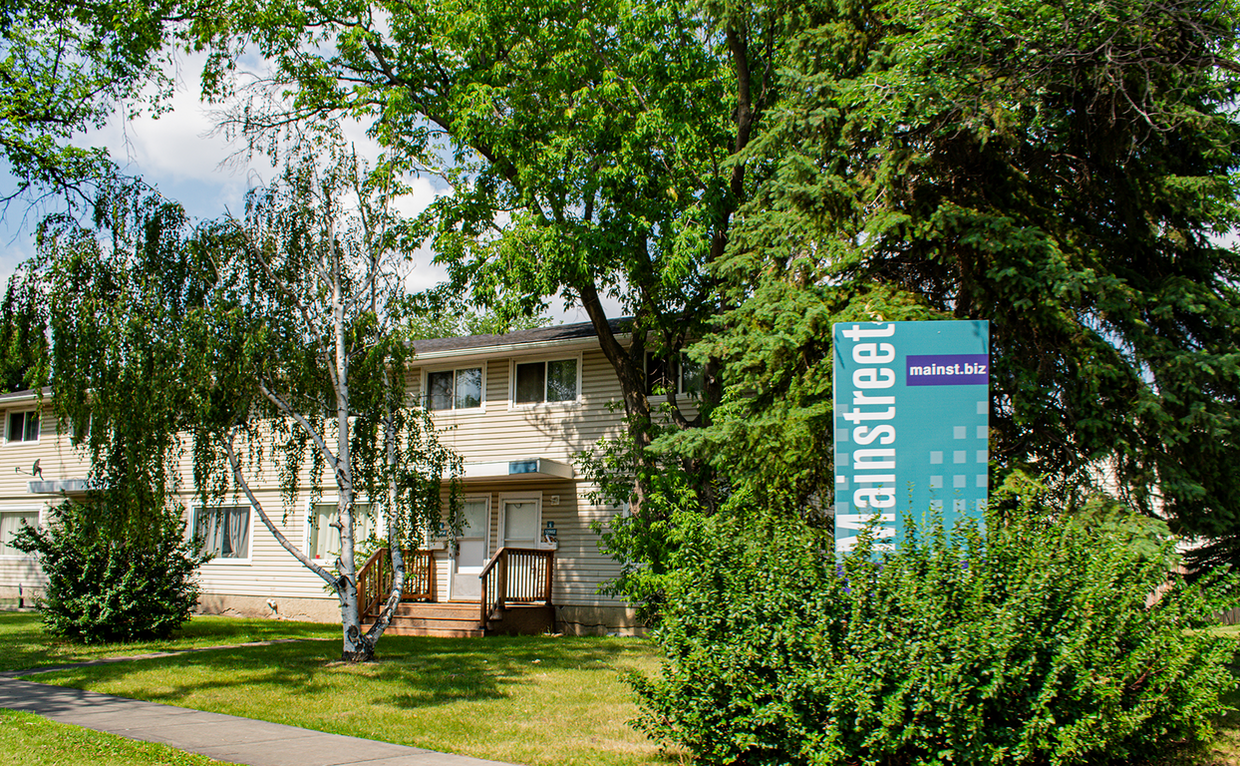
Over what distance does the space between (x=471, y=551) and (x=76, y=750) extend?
11.9m

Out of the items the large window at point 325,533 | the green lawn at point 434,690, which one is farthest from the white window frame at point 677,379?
the large window at point 325,533

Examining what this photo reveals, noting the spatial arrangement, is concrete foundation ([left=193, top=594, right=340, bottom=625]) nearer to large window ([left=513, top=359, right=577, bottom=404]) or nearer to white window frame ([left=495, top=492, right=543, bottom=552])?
white window frame ([left=495, top=492, right=543, bottom=552])

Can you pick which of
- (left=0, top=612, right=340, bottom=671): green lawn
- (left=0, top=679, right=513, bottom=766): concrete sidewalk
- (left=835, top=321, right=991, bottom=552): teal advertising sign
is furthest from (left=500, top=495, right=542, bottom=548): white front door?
(left=835, top=321, right=991, bottom=552): teal advertising sign

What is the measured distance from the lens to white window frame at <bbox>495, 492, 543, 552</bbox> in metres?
17.9

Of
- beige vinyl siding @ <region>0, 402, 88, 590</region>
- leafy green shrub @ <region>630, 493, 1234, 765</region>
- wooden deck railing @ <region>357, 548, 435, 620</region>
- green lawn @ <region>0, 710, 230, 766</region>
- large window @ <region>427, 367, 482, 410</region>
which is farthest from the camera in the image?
beige vinyl siding @ <region>0, 402, 88, 590</region>

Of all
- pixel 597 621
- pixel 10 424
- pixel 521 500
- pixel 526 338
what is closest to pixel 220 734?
pixel 597 621

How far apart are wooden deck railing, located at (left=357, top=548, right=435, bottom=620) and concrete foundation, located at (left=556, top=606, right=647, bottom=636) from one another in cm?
266

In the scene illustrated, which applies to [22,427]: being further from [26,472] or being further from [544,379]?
[544,379]

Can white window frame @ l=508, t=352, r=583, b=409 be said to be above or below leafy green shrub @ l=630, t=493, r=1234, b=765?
above

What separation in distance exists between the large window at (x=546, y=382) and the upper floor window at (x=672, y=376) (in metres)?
1.69

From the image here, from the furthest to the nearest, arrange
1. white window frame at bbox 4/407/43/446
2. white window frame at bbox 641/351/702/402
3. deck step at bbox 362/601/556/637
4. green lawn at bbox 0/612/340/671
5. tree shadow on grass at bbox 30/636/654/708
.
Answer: white window frame at bbox 4/407/43/446
white window frame at bbox 641/351/702/402
deck step at bbox 362/601/556/637
green lawn at bbox 0/612/340/671
tree shadow on grass at bbox 30/636/654/708

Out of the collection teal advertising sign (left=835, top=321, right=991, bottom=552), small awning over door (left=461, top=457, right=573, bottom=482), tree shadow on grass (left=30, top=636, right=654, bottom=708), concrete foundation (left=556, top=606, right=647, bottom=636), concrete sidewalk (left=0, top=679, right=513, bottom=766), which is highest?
A: teal advertising sign (left=835, top=321, right=991, bottom=552)

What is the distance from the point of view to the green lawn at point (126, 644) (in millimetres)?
12328

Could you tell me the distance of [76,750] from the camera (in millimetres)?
6520
